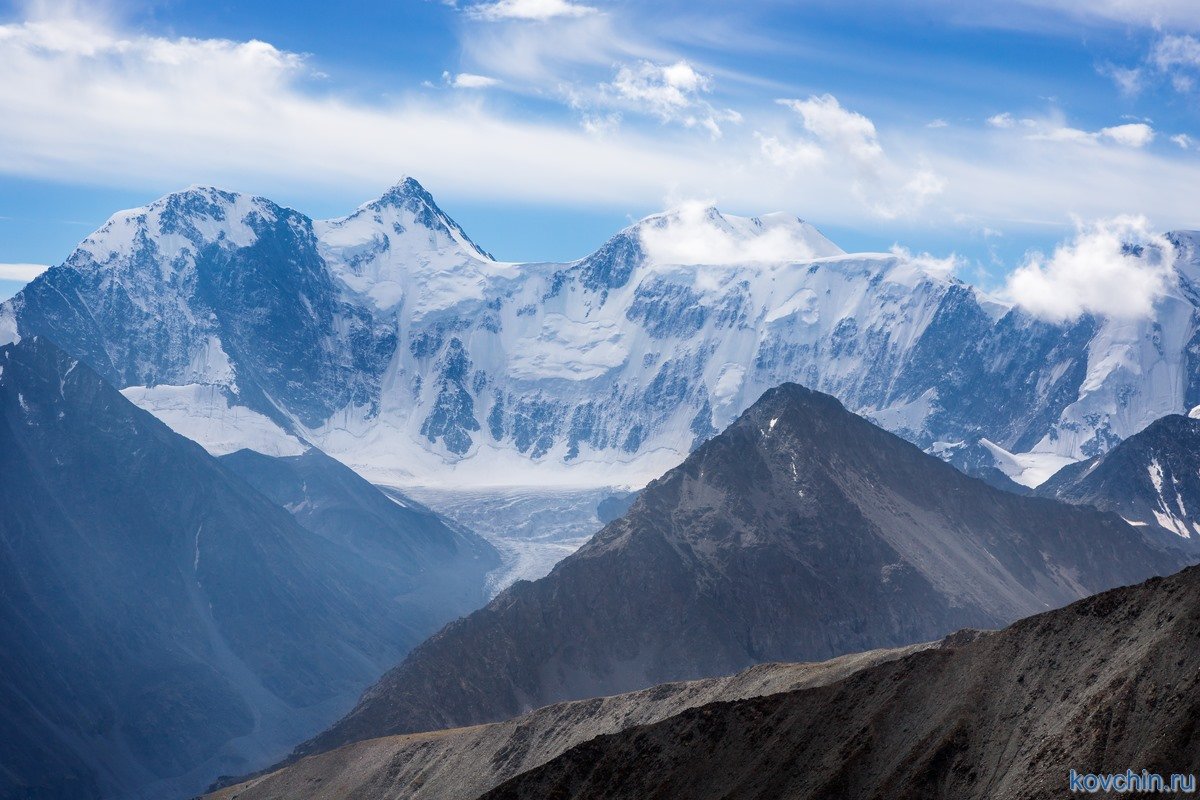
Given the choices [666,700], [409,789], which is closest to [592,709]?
[666,700]

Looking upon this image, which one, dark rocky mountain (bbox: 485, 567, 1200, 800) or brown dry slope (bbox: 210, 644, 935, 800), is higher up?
dark rocky mountain (bbox: 485, 567, 1200, 800)

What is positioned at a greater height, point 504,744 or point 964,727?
point 964,727

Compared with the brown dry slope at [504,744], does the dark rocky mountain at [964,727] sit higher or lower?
higher

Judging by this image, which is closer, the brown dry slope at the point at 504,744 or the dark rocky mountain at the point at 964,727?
the dark rocky mountain at the point at 964,727

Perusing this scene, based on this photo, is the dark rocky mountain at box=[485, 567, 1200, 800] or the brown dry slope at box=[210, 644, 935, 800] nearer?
the dark rocky mountain at box=[485, 567, 1200, 800]

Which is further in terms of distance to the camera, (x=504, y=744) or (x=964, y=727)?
(x=504, y=744)
